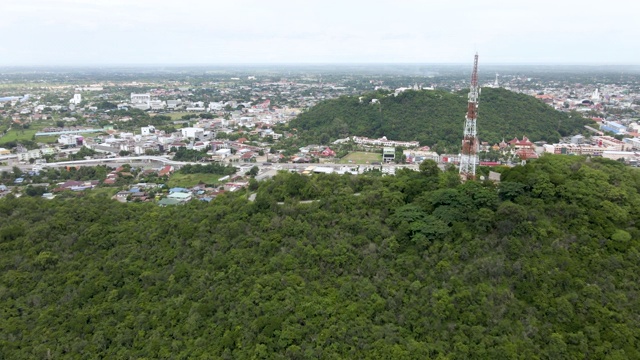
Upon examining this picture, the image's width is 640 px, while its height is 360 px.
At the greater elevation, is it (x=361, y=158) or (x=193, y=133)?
(x=193, y=133)

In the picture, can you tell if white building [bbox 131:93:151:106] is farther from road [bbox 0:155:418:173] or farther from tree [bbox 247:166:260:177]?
tree [bbox 247:166:260:177]

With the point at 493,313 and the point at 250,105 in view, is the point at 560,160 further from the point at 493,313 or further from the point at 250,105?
the point at 250,105

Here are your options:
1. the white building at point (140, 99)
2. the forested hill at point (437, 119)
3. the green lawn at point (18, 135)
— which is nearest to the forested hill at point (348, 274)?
the forested hill at point (437, 119)

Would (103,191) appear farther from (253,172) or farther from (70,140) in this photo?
(70,140)

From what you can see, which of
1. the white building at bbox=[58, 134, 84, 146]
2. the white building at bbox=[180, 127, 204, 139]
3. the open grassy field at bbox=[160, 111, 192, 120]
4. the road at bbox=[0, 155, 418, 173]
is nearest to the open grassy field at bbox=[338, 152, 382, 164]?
the road at bbox=[0, 155, 418, 173]

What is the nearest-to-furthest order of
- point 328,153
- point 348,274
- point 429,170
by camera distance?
point 348,274 < point 429,170 < point 328,153

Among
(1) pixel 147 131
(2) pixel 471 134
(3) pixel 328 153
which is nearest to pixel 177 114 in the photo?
(1) pixel 147 131
